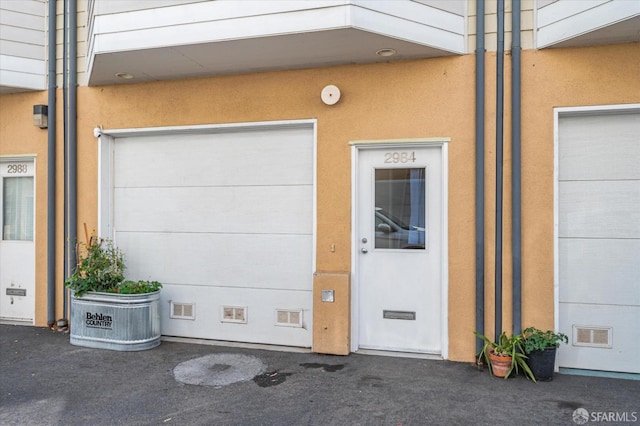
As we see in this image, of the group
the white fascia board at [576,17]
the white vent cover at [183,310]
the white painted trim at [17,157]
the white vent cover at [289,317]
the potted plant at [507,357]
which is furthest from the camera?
the white painted trim at [17,157]

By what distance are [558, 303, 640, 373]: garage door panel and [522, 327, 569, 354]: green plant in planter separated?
8.9 inches

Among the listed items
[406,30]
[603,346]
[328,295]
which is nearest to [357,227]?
[328,295]

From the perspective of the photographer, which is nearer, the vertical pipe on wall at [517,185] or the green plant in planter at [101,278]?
the vertical pipe on wall at [517,185]

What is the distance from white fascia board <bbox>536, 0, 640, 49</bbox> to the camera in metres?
3.46

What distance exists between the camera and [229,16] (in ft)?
12.6

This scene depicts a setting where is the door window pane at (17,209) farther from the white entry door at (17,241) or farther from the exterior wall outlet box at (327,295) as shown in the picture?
the exterior wall outlet box at (327,295)

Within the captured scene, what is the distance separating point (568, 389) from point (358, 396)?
A: 1.76 meters

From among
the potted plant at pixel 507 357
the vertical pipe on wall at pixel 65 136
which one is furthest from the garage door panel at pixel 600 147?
the vertical pipe on wall at pixel 65 136

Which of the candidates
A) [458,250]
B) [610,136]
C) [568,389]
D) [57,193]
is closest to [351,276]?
[458,250]

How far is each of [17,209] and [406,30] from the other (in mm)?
5318

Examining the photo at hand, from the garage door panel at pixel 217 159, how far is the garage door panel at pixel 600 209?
2.52 metres

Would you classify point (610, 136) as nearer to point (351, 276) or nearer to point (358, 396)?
point (351, 276)

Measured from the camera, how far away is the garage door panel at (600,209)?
399cm

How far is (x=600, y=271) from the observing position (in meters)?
4.04
